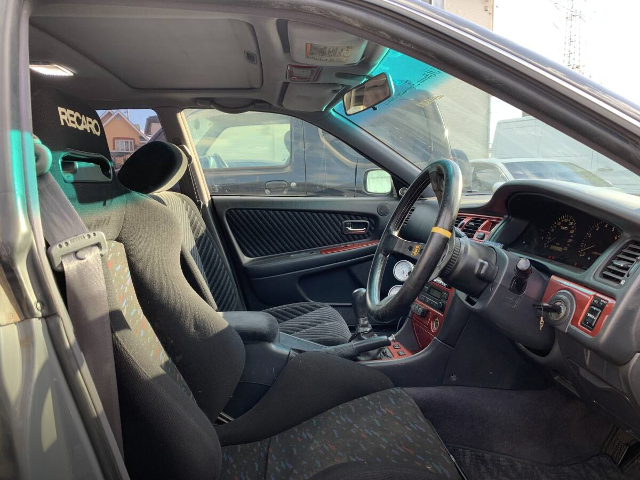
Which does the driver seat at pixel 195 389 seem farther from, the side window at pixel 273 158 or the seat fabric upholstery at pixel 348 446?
the side window at pixel 273 158

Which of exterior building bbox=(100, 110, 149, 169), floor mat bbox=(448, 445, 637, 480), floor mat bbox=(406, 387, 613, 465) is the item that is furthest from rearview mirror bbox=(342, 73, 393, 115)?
floor mat bbox=(448, 445, 637, 480)

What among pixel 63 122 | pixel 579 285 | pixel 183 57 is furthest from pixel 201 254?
pixel 579 285

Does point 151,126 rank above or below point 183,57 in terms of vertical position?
below

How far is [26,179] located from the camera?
2.84 feet

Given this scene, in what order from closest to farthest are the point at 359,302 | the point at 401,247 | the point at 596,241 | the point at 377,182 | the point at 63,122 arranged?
the point at 63,122 < the point at 596,241 < the point at 401,247 < the point at 359,302 < the point at 377,182

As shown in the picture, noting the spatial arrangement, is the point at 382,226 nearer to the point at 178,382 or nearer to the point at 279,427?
the point at 279,427

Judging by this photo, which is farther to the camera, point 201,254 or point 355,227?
point 355,227

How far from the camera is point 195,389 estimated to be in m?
1.40

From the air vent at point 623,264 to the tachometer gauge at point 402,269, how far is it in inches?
42.3

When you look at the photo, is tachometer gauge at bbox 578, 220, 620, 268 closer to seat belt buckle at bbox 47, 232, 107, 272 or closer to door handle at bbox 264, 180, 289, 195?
seat belt buckle at bbox 47, 232, 107, 272

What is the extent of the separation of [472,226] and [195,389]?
1339mm

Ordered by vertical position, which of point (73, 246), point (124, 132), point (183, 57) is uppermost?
point (183, 57)

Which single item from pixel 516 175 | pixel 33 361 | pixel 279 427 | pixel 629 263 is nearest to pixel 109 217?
pixel 33 361

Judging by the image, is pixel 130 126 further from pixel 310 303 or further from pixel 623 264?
pixel 623 264
